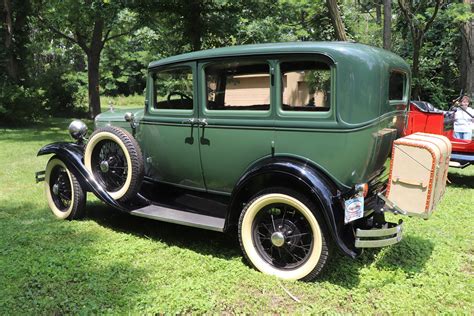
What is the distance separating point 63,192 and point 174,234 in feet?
5.22

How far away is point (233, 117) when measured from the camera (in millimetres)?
3998

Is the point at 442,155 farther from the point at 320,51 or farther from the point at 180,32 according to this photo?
the point at 180,32

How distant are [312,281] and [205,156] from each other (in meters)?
1.56

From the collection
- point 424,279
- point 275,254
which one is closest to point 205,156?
point 275,254

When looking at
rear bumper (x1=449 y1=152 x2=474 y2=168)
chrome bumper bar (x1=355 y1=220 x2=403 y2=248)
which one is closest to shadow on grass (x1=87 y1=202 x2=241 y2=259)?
chrome bumper bar (x1=355 y1=220 x2=403 y2=248)

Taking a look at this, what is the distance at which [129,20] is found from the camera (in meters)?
12.7

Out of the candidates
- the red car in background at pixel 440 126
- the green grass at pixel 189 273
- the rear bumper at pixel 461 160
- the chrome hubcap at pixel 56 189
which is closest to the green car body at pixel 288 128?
the green grass at pixel 189 273

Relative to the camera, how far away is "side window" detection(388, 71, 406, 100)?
4002 millimetres

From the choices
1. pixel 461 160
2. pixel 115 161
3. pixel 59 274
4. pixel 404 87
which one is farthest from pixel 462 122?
pixel 59 274

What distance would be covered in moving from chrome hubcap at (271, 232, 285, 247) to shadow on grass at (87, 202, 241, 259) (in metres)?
0.67

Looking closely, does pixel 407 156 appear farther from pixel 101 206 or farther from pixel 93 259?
pixel 101 206

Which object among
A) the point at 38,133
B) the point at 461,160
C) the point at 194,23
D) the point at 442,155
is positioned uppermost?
the point at 194,23

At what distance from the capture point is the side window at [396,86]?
400cm

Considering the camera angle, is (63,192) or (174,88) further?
(63,192)
